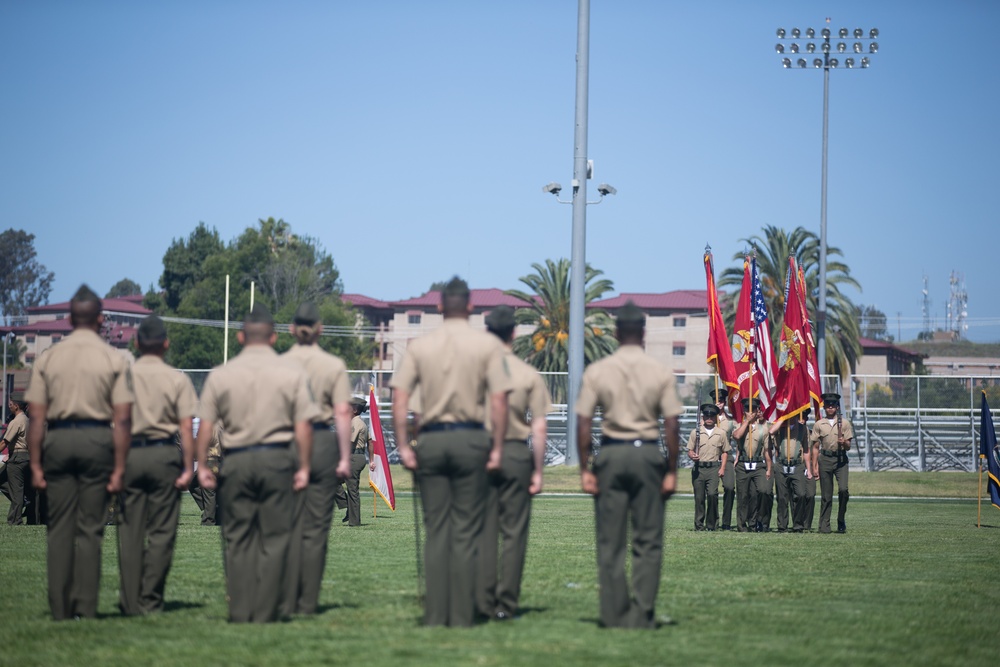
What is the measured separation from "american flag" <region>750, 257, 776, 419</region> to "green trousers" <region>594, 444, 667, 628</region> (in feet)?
48.0

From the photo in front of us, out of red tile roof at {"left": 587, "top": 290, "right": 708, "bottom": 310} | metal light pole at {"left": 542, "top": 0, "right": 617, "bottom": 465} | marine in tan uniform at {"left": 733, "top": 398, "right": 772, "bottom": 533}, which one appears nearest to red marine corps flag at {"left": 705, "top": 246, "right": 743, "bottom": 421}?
marine in tan uniform at {"left": 733, "top": 398, "right": 772, "bottom": 533}

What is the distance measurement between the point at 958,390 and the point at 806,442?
27.2 m

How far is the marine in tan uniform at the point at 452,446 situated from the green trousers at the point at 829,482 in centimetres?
1410

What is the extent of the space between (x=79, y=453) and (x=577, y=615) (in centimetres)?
424

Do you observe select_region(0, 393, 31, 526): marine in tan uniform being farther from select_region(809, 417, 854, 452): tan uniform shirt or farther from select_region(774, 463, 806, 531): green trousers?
select_region(809, 417, 854, 452): tan uniform shirt

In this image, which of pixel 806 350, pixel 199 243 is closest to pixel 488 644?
pixel 806 350

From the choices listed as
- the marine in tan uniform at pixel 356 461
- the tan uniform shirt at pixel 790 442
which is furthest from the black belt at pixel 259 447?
the tan uniform shirt at pixel 790 442

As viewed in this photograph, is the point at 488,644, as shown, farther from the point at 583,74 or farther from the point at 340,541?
the point at 583,74

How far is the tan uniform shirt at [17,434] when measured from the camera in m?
22.0

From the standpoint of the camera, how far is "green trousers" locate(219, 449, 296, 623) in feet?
32.4

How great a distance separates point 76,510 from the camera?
10.2m

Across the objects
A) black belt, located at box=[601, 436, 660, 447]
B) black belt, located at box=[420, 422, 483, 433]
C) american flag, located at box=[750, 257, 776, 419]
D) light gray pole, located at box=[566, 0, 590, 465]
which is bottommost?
black belt, located at box=[601, 436, 660, 447]

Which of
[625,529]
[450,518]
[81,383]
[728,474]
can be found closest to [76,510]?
[81,383]

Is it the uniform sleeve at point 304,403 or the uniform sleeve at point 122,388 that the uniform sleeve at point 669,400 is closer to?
the uniform sleeve at point 304,403
